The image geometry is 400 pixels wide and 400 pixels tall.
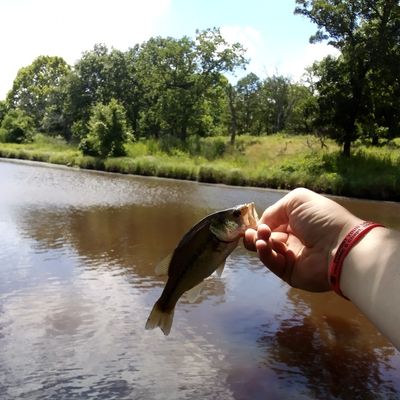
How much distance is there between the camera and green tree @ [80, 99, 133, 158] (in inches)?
1693

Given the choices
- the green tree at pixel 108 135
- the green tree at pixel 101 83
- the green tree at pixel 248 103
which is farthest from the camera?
the green tree at pixel 248 103

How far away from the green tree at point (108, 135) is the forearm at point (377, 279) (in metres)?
41.0

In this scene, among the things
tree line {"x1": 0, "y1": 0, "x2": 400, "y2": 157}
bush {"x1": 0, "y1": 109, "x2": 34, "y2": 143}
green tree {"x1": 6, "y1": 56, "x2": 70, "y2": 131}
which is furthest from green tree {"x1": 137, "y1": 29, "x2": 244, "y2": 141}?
green tree {"x1": 6, "y1": 56, "x2": 70, "y2": 131}

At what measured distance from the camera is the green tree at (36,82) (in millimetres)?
89812

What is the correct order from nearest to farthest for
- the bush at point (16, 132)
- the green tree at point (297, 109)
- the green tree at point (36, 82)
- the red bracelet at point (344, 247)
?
the red bracelet at point (344, 247), the green tree at point (297, 109), the bush at point (16, 132), the green tree at point (36, 82)

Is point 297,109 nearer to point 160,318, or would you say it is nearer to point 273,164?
point 273,164

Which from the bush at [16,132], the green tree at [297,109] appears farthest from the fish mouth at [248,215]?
the bush at [16,132]

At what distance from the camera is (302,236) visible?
8.47 ft

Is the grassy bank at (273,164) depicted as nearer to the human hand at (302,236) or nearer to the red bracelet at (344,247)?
the human hand at (302,236)

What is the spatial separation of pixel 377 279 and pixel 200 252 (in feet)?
3.27

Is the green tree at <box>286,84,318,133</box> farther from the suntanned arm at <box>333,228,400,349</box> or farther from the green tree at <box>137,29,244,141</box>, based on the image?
the suntanned arm at <box>333,228,400,349</box>

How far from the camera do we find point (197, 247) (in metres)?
2.60

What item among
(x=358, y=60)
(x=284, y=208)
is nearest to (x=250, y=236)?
(x=284, y=208)

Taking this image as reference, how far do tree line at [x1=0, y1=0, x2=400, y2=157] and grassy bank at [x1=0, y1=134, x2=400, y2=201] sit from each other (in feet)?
Answer: 5.69
